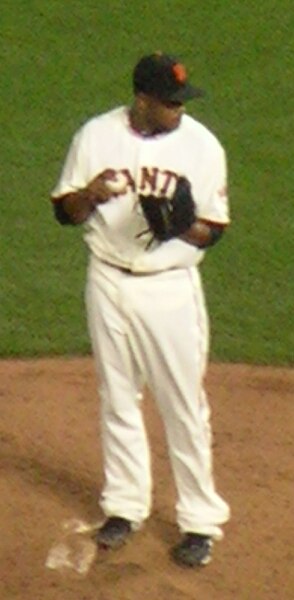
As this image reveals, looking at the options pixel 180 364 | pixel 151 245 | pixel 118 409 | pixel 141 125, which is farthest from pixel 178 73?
pixel 118 409

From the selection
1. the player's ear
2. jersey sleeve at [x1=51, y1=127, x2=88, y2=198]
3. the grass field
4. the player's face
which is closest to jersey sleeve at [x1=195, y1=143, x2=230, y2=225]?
the player's face

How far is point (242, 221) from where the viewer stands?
9312 millimetres

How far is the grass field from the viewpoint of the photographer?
828cm

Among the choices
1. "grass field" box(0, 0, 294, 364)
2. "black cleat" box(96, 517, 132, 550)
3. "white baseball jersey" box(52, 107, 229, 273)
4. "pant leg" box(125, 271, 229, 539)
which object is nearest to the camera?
"white baseball jersey" box(52, 107, 229, 273)

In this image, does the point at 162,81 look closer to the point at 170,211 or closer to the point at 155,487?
the point at 170,211

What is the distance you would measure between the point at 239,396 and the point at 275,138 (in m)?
3.34

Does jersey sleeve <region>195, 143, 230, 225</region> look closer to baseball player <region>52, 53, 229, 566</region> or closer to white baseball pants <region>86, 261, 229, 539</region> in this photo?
baseball player <region>52, 53, 229, 566</region>

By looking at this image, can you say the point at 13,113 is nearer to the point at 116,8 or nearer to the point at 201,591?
the point at 116,8

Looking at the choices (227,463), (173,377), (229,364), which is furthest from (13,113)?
(173,377)

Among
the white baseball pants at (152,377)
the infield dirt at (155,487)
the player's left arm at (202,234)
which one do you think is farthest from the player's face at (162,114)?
the infield dirt at (155,487)

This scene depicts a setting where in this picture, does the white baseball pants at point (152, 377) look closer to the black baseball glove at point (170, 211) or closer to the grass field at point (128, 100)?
the black baseball glove at point (170, 211)

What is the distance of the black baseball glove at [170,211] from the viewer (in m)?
5.49

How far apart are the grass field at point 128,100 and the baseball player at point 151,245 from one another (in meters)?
1.95

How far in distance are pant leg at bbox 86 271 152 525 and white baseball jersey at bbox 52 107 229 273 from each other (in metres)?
0.18
